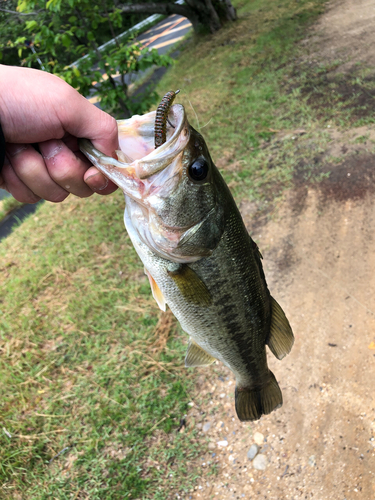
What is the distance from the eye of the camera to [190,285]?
187cm

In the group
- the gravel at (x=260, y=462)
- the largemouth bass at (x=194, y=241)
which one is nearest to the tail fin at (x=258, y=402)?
the largemouth bass at (x=194, y=241)

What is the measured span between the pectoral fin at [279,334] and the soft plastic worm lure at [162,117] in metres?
1.16

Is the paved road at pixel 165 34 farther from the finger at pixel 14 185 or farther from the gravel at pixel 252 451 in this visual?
the gravel at pixel 252 451

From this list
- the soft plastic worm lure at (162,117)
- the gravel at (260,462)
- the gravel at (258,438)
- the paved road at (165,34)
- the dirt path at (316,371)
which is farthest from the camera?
the paved road at (165,34)

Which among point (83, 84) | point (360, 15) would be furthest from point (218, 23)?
point (83, 84)

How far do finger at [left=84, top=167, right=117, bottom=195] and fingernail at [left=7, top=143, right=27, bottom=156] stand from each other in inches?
13.5

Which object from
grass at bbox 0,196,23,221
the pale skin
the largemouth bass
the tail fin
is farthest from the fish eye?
grass at bbox 0,196,23,221

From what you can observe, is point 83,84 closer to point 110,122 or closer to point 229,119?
point 229,119

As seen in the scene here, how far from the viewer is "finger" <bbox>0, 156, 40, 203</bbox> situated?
1864mm

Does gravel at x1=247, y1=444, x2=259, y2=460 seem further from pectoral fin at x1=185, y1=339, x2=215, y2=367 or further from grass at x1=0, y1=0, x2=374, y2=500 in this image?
pectoral fin at x1=185, y1=339, x2=215, y2=367

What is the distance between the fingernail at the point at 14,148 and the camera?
180cm

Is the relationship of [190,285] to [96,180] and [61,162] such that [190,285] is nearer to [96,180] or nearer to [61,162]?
[96,180]

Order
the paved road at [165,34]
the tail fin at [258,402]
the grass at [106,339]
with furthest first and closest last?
the paved road at [165,34] → the grass at [106,339] → the tail fin at [258,402]

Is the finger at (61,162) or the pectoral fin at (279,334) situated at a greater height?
the finger at (61,162)
